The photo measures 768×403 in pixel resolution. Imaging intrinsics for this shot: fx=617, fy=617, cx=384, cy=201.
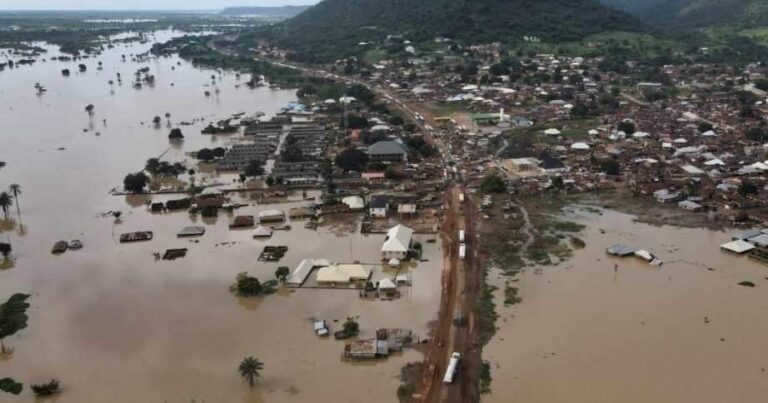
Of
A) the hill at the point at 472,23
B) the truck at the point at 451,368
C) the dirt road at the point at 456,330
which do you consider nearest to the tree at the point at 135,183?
the dirt road at the point at 456,330

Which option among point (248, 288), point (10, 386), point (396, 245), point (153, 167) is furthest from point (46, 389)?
point (153, 167)

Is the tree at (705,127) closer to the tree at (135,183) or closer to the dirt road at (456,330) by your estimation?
the dirt road at (456,330)

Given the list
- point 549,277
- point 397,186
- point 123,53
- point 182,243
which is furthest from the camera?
point 123,53

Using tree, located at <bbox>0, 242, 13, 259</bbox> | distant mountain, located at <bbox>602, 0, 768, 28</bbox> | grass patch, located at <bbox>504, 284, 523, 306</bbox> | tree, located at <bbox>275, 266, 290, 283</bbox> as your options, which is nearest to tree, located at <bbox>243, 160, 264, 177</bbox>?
tree, located at <bbox>0, 242, 13, 259</bbox>

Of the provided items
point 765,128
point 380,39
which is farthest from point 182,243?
point 380,39

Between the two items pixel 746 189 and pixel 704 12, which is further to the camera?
pixel 704 12

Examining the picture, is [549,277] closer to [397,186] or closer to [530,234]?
[530,234]

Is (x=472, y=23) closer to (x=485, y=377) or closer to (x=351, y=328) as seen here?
(x=351, y=328)
